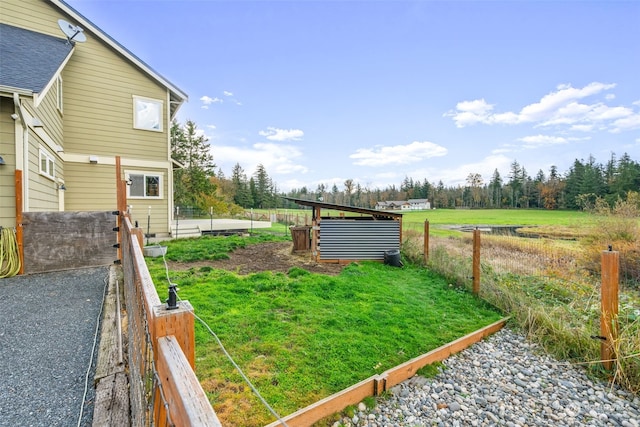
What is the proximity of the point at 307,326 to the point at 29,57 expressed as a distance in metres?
8.76

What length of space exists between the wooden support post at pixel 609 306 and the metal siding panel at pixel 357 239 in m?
5.40

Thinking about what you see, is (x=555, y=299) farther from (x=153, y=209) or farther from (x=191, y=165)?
(x=191, y=165)

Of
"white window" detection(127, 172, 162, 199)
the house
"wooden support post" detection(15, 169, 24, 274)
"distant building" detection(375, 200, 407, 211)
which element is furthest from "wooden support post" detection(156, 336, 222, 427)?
"distant building" detection(375, 200, 407, 211)

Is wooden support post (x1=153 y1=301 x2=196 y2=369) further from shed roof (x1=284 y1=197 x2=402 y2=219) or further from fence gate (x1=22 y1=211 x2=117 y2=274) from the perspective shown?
shed roof (x1=284 y1=197 x2=402 y2=219)

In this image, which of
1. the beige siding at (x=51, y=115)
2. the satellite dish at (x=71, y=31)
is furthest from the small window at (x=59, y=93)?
the satellite dish at (x=71, y=31)

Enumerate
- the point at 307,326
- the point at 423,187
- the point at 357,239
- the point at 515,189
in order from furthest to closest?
the point at 423,187, the point at 515,189, the point at 357,239, the point at 307,326

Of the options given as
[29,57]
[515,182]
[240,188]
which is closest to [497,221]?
[515,182]

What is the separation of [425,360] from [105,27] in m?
13.9

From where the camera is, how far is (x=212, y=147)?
29.9 meters

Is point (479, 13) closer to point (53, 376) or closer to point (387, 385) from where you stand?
point (387, 385)

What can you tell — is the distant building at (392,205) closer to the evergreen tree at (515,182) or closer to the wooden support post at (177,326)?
the evergreen tree at (515,182)

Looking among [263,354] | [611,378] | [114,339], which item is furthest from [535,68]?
[114,339]

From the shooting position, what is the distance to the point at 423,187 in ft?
237

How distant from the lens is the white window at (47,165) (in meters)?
6.31
